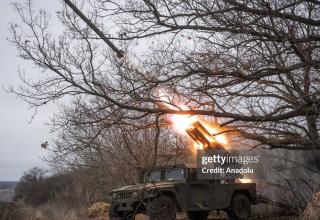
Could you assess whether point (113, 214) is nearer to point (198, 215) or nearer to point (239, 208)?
point (198, 215)

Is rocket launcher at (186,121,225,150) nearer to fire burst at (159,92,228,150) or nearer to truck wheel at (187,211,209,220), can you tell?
fire burst at (159,92,228,150)

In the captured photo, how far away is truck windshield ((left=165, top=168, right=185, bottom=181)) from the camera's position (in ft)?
49.3

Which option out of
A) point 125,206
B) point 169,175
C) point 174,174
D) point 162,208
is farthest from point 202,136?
point 125,206

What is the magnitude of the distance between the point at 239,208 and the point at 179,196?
239cm

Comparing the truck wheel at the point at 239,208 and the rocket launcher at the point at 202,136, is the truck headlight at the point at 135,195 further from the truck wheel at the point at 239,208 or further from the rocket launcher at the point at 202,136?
the truck wheel at the point at 239,208

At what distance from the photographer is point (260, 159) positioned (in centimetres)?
1593

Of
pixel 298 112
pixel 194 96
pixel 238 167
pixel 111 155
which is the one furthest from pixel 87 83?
pixel 111 155

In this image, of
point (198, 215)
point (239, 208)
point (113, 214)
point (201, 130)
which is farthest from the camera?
point (198, 215)

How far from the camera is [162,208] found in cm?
1404

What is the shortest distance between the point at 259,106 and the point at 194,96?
1.46 metres

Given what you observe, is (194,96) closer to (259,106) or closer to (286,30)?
(259,106)

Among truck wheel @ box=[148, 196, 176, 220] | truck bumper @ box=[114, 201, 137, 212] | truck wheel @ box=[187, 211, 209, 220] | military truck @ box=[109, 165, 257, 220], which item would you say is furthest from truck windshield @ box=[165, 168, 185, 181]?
truck wheel @ box=[187, 211, 209, 220]

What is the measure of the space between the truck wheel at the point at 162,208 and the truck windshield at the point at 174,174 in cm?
80

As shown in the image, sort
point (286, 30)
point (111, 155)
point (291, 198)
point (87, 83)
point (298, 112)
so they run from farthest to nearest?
point (111, 155), point (291, 198), point (87, 83), point (298, 112), point (286, 30)
